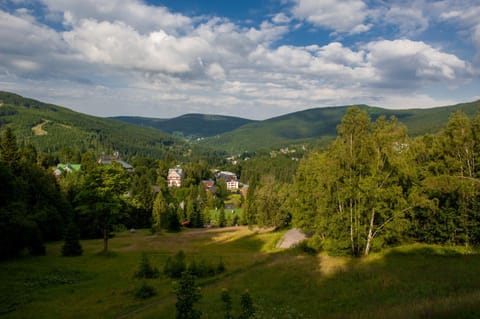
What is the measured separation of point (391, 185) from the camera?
25297 millimetres

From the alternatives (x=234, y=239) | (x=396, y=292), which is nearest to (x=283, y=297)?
(x=396, y=292)

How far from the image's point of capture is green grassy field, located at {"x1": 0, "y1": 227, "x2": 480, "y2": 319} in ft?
41.7

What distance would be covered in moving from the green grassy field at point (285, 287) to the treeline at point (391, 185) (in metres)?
2.12

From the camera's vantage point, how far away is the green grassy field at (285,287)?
41.7ft

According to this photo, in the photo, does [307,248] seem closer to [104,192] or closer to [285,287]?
[285,287]

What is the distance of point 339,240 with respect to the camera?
26.7 metres

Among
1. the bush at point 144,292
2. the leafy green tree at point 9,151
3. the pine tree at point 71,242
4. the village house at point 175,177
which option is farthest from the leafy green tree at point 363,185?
the village house at point 175,177

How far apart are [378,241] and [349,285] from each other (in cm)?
978

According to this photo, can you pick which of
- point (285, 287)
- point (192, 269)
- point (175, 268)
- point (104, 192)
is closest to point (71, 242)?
point (104, 192)

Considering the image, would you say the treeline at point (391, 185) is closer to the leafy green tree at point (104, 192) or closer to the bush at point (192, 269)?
the bush at point (192, 269)

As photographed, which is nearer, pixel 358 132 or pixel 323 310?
pixel 323 310

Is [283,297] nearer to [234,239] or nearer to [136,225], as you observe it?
[234,239]

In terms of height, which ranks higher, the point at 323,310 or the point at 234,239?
the point at 323,310

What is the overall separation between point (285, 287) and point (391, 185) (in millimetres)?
13417
